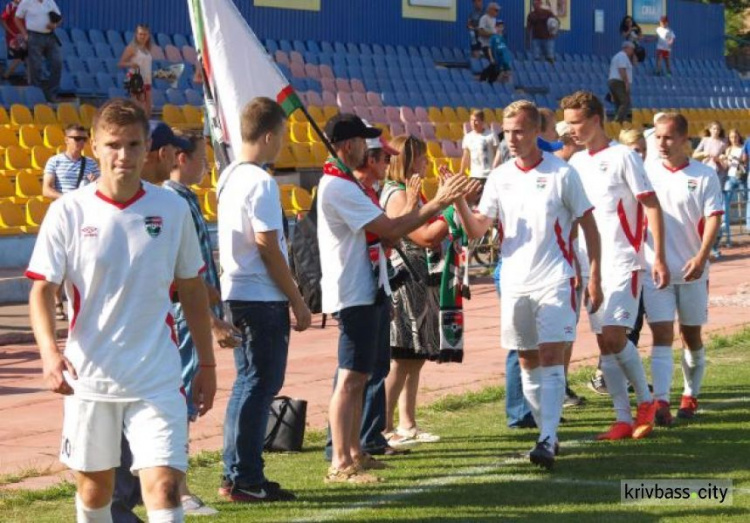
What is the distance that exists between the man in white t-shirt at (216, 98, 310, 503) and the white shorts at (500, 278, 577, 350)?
1.44 m

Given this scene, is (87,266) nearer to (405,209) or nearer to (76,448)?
(76,448)

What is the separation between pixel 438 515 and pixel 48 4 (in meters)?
15.8

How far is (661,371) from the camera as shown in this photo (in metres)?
9.57

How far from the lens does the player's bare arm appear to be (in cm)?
526

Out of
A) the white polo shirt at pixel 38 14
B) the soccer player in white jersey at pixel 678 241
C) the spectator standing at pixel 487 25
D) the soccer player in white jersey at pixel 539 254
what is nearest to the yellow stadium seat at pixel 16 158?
the white polo shirt at pixel 38 14

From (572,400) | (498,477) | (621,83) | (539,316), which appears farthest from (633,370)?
(621,83)

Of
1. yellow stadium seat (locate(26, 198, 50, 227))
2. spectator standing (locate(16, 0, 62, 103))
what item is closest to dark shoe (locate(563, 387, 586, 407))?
yellow stadium seat (locate(26, 198, 50, 227))

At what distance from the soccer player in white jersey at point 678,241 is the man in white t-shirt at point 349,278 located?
7.89 feet

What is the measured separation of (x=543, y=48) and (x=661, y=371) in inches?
1104

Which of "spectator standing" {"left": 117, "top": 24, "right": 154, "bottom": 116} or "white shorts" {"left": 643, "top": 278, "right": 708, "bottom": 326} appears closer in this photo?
"white shorts" {"left": 643, "top": 278, "right": 708, "bottom": 326}

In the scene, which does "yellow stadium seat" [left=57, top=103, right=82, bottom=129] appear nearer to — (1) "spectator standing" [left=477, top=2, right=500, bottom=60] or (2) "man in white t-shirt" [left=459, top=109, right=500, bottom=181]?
(2) "man in white t-shirt" [left=459, top=109, right=500, bottom=181]

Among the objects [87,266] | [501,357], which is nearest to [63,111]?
[501,357]

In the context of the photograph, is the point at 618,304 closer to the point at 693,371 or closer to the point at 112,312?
the point at 693,371

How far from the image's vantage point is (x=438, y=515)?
23.3 ft
